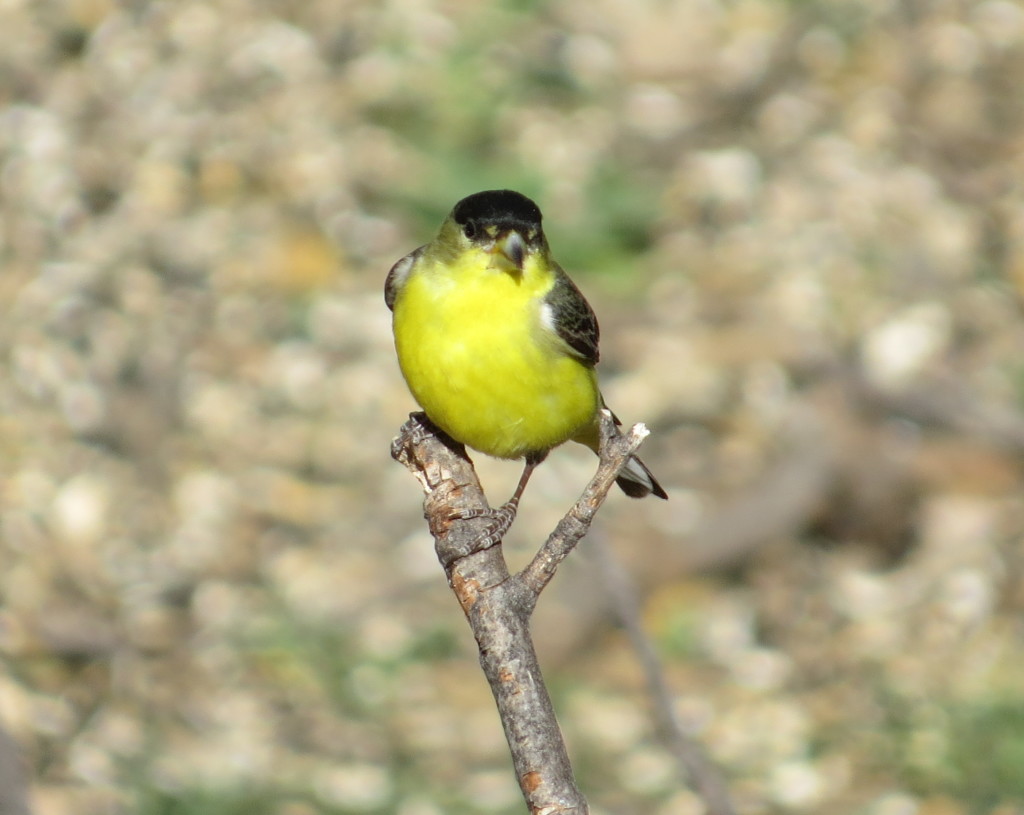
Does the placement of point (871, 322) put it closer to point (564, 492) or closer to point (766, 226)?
point (766, 226)

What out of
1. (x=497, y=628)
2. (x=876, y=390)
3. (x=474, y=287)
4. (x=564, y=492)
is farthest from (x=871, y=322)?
(x=497, y=628)

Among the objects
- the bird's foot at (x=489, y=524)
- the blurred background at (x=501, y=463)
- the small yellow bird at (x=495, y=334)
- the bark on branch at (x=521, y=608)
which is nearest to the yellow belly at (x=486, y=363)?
the small yellow bird at (x=495, y=334)

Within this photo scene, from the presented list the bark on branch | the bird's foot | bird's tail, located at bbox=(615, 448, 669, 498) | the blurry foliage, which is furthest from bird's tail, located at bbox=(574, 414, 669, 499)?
the blurry foliage

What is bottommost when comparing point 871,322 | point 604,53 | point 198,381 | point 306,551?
point 306,551

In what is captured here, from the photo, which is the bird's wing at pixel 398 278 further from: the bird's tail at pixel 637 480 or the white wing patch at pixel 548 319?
the bird's tail at pixel 637 480

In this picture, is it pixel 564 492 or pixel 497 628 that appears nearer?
pixel 497 628

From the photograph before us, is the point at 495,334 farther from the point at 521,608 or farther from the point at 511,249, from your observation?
the point at 521,608

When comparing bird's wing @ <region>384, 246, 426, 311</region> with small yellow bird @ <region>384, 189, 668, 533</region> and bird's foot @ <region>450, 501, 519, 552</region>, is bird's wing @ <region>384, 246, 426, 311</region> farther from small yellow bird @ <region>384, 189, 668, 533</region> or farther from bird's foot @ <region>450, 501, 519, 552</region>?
bird's foot @ <region>450, 501, 519, 552</region>

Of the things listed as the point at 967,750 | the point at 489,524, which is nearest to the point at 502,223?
the point at 489,524
